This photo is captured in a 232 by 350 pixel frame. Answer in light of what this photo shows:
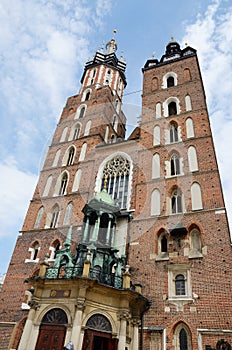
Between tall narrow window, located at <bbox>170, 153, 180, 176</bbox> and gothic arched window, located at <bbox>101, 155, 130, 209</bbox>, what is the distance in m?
3.08

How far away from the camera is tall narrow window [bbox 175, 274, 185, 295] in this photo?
13609 mm

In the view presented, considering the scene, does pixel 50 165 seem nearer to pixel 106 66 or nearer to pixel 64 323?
pixel 64 323

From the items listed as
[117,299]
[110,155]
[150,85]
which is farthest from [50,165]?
[117,299]

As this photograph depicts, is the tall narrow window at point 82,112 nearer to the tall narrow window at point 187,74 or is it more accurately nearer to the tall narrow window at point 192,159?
the tall narrow window at point 187,74

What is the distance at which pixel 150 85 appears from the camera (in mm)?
25594

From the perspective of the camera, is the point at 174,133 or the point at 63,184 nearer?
the point at 174,133

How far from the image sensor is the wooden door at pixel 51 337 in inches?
447

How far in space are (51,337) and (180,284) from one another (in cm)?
606

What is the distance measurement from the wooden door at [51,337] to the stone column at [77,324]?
58 centimetres

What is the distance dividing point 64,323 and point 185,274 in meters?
5.86

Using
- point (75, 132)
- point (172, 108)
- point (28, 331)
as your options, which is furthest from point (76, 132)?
point (28, 331)

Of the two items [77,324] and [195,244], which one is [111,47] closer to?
[195,244]

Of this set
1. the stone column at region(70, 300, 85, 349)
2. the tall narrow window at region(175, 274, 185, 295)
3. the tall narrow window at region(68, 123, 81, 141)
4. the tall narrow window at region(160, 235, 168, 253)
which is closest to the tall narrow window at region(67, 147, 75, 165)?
the tall narrow window at region(68, 123, 81, 141)

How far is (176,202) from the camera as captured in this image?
17.0 m
